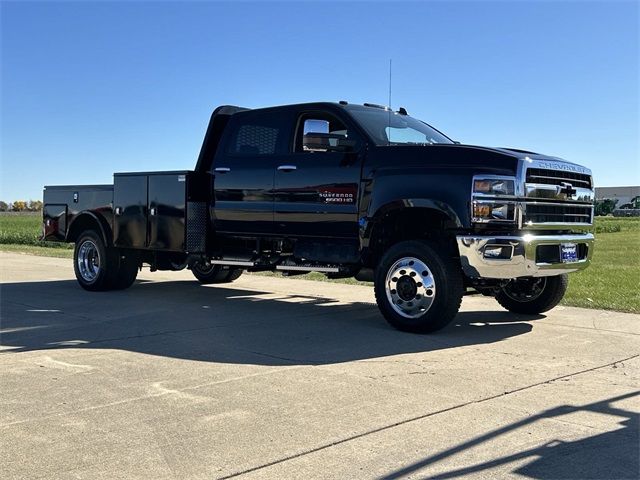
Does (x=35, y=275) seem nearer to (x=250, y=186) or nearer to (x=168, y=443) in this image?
(x=250, y=186)

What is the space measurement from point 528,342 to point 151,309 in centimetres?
472

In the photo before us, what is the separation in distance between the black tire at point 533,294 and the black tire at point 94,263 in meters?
5.80

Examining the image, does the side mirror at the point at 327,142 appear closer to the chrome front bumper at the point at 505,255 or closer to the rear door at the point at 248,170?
the rear door at the point at 248,170

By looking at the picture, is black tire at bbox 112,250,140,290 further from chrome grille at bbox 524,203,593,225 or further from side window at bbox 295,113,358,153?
chrome grille at bbox 524,203,593,225

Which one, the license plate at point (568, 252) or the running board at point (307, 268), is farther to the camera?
the running board at point (307, 268)

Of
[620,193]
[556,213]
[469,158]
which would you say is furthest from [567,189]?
[620,193]

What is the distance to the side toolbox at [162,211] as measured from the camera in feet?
31.5

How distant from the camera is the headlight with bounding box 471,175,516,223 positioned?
689 centimetres

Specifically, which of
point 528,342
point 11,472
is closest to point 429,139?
point 528,342

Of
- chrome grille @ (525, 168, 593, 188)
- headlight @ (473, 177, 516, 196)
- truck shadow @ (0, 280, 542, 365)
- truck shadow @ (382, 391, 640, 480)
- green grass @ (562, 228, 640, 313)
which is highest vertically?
chrome grille @ (525, 168, 593, 188)

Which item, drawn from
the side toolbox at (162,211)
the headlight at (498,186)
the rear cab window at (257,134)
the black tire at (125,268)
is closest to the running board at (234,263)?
the side toolbox at (162,211)

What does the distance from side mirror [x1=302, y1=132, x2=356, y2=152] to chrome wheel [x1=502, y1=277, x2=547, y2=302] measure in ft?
8.69

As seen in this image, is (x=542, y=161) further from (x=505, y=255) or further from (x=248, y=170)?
(x=248, y=170)

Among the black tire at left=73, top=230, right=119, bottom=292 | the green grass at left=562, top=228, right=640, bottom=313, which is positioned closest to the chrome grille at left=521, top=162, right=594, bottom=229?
the green grass at left=562, top=228, right=640, bottom=313
